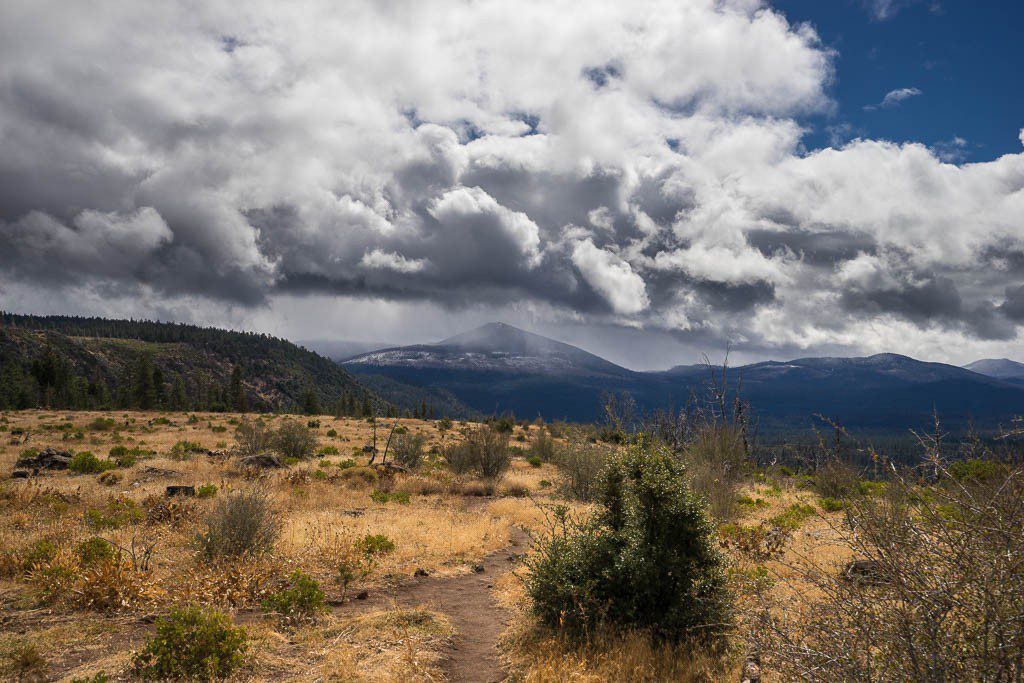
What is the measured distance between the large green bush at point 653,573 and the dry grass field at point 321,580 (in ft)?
1.30

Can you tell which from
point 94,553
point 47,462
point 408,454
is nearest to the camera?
point 94,553

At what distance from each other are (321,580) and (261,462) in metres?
17.1

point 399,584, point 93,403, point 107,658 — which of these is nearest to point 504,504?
point 399,584


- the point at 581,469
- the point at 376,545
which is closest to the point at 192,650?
the point at 376,545

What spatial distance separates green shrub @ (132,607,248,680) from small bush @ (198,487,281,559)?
4.48 meters

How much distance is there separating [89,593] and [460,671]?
6.56m

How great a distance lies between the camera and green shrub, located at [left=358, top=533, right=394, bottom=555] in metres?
13.0

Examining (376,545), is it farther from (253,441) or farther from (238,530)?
(253,441)

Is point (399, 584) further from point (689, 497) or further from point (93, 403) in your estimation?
point (93, 403)

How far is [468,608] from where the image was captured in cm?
1018

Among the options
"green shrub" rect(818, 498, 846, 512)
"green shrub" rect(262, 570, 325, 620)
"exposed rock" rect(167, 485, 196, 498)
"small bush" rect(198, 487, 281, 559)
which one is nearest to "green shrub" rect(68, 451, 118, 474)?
"exposed rock" rect(167, 485, 196, 498)

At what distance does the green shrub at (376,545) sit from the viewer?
513 inches

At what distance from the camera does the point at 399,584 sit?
37.6 ft

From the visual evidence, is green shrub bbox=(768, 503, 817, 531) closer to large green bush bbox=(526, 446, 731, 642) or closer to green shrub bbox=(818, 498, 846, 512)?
green shrub bbox=(818, 498, 846, 512)
